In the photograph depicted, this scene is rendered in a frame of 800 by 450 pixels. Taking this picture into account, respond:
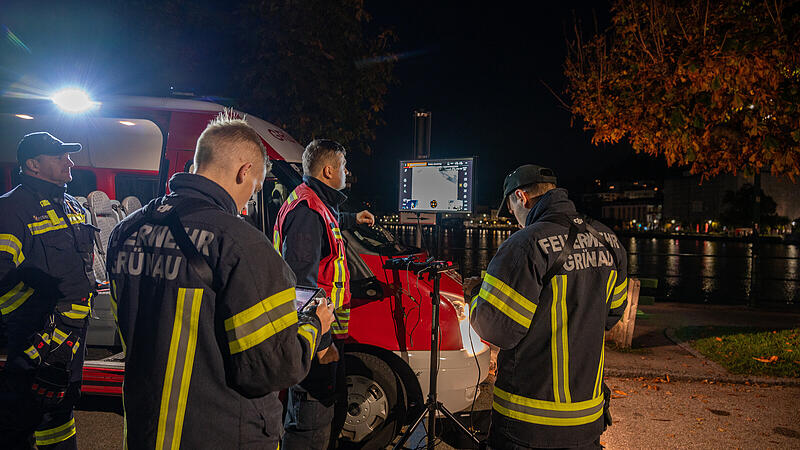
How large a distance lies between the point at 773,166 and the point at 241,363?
25.0 ft

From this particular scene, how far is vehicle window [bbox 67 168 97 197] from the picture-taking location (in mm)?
6527

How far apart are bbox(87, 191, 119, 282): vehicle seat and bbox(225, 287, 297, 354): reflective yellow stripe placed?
4.46 metres

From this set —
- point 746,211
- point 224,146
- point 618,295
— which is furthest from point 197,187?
point 746,211

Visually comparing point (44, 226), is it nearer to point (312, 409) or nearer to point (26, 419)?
point (26, 419)

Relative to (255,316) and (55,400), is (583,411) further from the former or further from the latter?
(55,400)

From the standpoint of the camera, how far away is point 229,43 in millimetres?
9922

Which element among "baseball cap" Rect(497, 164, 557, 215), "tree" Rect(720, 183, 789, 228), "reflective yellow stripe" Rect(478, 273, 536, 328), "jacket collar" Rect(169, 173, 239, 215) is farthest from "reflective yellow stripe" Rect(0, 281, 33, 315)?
"tree" Rect(720, 183, 789, 228)

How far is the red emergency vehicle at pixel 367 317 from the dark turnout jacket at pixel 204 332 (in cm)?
212

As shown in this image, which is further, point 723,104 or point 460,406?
point 723,104

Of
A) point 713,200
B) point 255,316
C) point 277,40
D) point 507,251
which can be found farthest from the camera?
point 713,200

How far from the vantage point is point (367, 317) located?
3.79m

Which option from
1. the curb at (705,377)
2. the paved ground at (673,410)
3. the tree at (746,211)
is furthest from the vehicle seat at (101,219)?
the tree at (746,211)

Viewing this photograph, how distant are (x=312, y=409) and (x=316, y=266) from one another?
834 millimetres

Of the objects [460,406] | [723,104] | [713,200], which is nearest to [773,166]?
[723,104]
